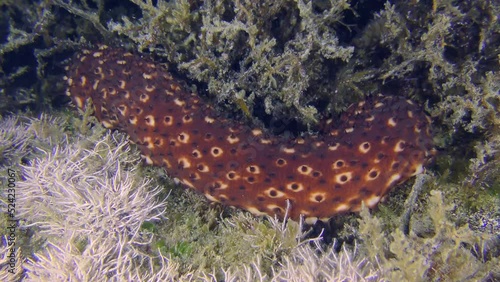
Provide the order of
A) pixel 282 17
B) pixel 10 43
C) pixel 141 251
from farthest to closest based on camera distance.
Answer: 1. pixel 10 43
2. pixel 282 17
3. pixel 141 251

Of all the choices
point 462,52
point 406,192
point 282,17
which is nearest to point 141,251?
point 406,192

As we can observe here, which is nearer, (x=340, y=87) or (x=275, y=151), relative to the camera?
(x=275, y=151)

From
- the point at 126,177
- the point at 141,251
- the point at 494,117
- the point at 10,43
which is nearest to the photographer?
the point at 494,117

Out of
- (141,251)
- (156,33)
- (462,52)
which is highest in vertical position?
(462,52)

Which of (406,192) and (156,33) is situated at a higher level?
(406,192)

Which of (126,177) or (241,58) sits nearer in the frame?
(126,177)

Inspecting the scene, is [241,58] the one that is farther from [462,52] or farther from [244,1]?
[462,52]

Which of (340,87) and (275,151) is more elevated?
(340,87)
